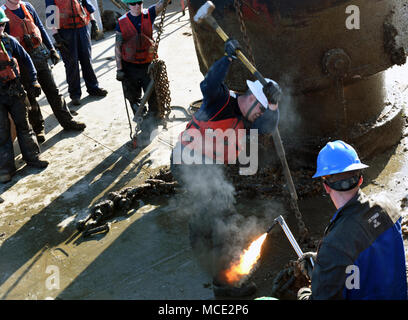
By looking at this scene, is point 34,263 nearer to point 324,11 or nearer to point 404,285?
point 404,285

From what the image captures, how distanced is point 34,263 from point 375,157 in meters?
4.04

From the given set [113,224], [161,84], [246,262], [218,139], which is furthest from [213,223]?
[161,84]

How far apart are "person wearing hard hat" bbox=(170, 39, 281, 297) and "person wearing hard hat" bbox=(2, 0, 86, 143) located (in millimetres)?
3519

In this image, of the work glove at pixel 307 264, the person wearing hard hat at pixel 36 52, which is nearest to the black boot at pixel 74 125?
the person wearing hard hat at pixel 36 52

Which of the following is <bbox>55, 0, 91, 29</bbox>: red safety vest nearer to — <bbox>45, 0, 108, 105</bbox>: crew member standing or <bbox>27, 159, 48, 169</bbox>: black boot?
<bbox>45, 0, 108, 105</bbox>: crew member standing

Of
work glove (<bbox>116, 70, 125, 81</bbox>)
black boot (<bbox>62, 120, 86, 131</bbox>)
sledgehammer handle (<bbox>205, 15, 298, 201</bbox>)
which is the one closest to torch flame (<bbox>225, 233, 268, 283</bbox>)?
sledgehammer handle (<bbox>205, 15, 298, 201</bbox>)

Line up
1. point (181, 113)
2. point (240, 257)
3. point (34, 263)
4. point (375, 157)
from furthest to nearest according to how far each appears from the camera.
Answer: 1. point (181, 113)
2. point (375, 157)
3. point (34, 263)
4. point (240, 257)

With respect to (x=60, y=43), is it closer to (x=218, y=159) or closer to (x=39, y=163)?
(x=39, y=163)

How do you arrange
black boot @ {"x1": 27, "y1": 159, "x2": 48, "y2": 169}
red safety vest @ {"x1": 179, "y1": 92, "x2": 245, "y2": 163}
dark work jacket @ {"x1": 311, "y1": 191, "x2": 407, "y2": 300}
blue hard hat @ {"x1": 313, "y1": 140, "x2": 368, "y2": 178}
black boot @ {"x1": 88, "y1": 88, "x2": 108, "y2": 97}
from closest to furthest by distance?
dark work jacket @ {"x1": 311, "y1": 191, "x2": 407, "y2": 300}, blue hard hat @ {"x1": 313, "y1": 140, "x2": 368, "y2": 178}, red safety vest @ {"x1": 179, "y1": 92, "x2": 245, "y2": 163}, black boot @ {"x1": 27, "y1": 159, "x2": 48, "y2": 169}, black boot @ {"x1": 88, "y1": 88, "x2": 108, "y2": 97}

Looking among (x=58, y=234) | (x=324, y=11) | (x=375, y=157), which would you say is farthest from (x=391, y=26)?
(x=58, y=234)

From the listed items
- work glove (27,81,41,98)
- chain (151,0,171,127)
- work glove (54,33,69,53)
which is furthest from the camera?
work glove (54,33,69,53)

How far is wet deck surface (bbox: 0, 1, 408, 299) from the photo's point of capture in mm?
4410

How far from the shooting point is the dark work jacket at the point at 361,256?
2.61m

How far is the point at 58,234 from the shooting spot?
532 cm
